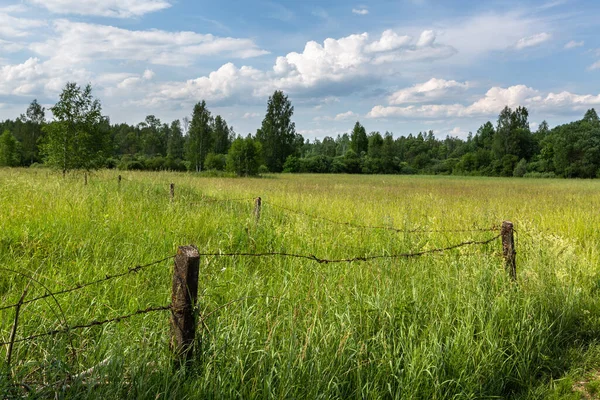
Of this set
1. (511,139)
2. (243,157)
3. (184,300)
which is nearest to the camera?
(184,300)

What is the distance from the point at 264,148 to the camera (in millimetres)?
69125

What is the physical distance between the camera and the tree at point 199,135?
181 ft

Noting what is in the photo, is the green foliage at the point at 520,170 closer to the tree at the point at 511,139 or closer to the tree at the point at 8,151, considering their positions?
the tree at the point at 511,139

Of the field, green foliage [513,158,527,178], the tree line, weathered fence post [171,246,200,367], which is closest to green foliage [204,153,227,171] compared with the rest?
the tree line

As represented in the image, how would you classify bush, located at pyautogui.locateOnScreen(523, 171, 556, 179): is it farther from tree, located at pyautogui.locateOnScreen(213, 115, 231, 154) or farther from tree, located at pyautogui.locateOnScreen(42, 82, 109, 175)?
tree, located at pyautogui.locateOnScreen(42, 82, 109, 175)

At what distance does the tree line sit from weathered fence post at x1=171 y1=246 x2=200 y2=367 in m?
18.1

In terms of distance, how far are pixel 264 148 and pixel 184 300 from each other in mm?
67626

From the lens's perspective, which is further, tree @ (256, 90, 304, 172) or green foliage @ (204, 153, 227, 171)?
tree @ (256, 90, 304, 172)

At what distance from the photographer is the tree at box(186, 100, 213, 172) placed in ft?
181

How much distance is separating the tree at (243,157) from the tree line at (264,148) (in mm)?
118

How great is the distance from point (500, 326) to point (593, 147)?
79.8 meters

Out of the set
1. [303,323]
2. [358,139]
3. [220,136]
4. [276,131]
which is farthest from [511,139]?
[303,323]

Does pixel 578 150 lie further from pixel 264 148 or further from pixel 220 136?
pixel 220 136

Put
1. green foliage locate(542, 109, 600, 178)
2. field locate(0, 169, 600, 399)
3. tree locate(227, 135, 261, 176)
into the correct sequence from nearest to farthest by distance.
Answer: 1. field locate(0, 169, 600, 399)
2. tree locate(227, 135, 261, 176)
3. green foliage locate(542, 109, 600, 178)
